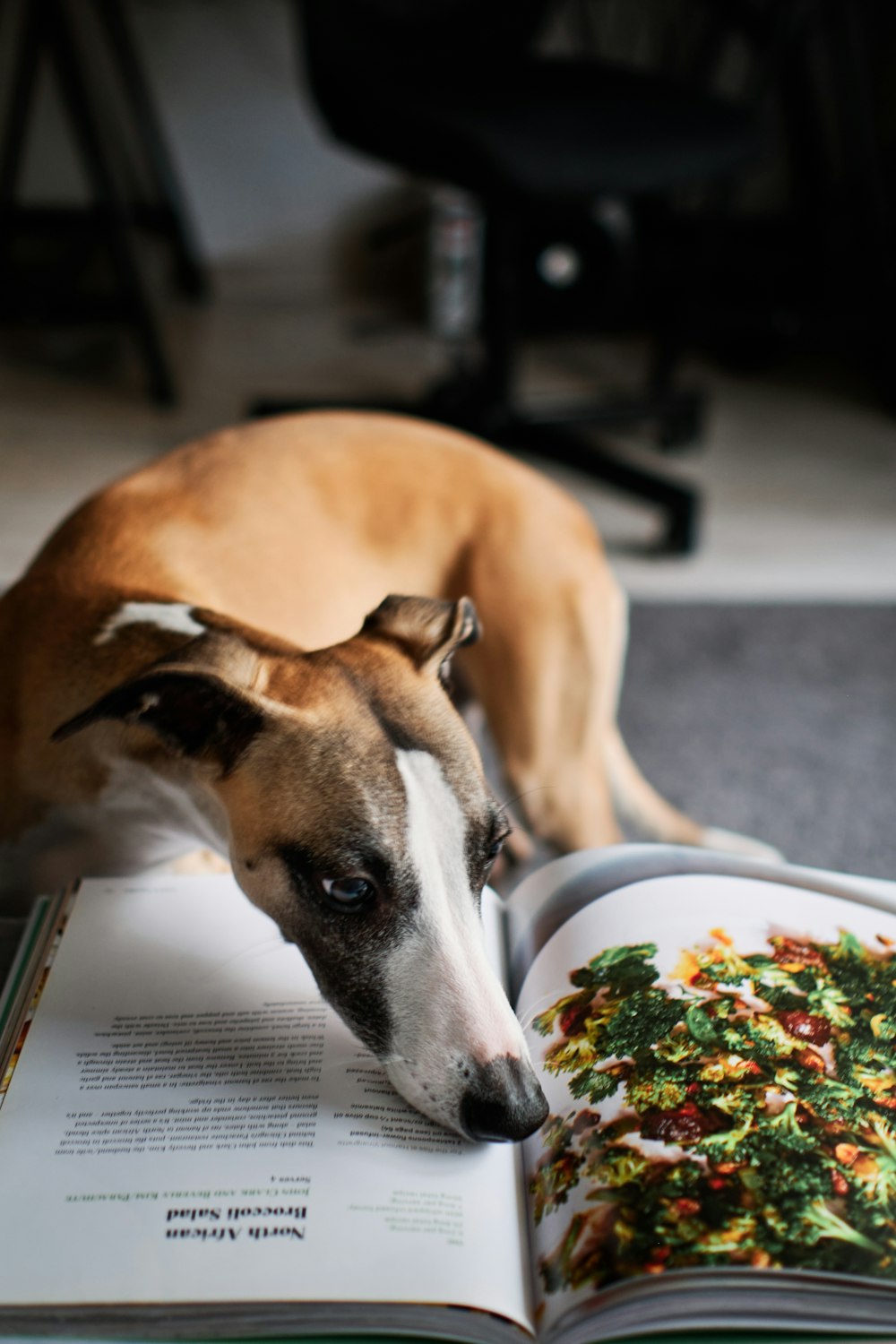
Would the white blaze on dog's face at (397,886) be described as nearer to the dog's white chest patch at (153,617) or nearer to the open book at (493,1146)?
the open book at (493,1146)

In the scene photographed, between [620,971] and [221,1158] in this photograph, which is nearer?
[221,1158]

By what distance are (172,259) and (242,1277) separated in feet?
12.2

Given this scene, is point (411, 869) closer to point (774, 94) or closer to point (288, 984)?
point (288, 984)

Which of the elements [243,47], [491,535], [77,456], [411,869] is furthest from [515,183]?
[243,47]

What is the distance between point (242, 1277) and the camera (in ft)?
2.17

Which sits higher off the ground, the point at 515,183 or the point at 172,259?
the point at 515,183

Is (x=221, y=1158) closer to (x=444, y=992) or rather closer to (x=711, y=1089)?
(x=444, y=992)

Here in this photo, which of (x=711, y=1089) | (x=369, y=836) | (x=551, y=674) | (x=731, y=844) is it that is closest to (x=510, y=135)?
(x=551, y=674)

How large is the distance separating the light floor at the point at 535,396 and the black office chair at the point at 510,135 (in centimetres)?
15

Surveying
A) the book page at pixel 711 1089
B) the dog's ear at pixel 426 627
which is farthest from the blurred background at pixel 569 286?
the dog's ear at pixel 426 627

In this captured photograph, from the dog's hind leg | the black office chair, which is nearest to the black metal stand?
the black office chair

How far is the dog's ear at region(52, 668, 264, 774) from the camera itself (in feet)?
2.69

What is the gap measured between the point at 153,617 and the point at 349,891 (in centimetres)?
35

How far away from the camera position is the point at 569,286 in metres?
3.37
